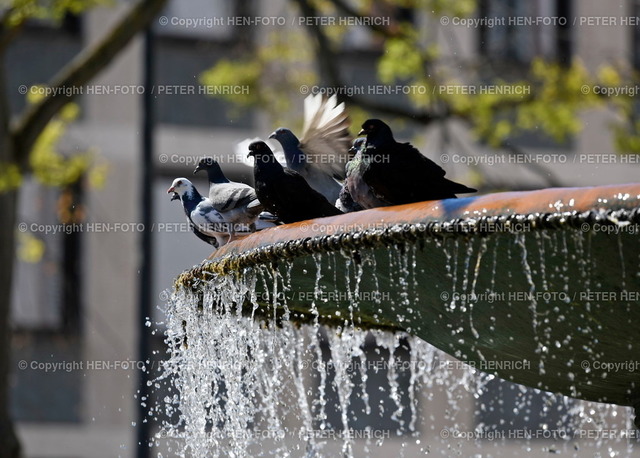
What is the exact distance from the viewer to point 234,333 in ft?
16.4

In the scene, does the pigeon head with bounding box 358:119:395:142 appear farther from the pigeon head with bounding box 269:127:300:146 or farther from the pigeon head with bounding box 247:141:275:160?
the pigeon head with bounding box 269:127:300:146

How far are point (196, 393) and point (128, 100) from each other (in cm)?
1323

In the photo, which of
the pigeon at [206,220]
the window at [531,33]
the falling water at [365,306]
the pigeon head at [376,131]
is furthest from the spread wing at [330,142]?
the window at [531,33]

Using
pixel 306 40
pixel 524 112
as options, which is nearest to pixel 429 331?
pixel 524 112

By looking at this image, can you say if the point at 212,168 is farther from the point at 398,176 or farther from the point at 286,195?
the point at 398,176

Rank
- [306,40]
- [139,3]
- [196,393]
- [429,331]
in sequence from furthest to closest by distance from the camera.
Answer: [306,40] → [139,3] → [196,393] → [429,331]

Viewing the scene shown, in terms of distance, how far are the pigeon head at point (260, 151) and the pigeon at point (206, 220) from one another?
46 centimetres

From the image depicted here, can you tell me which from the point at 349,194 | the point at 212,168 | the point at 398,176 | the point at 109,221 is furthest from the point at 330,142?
the point at 109,221

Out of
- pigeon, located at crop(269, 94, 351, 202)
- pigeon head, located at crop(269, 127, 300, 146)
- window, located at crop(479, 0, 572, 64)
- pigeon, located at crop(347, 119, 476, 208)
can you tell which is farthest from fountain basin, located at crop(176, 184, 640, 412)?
window, located at crop(479, 0, 572, 64)

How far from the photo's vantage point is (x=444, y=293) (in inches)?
169

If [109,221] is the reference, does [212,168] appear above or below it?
Result: below

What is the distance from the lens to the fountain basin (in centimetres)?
372

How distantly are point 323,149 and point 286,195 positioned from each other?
3.20 feet

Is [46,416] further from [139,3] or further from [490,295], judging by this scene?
[490,295]
